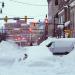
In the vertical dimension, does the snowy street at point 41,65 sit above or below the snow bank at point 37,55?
below

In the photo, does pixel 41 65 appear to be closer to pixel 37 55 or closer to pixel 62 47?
pixel 37 55

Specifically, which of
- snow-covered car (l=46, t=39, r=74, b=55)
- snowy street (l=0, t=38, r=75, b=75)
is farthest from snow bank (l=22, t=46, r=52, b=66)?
snow-covered car (l=46, t=39, r=74, b=55)

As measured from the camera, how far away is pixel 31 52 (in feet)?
47.8

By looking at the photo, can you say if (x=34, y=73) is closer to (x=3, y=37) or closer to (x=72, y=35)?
(x=72, y=35)

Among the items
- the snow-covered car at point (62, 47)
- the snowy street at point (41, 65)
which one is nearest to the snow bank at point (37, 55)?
the snowy street at point (41, 65)

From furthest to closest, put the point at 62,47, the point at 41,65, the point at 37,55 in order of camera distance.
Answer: the point at 62,47 → the point at 37,55 → the point at 41,65

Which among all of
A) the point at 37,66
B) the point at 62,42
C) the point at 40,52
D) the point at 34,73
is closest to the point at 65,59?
the point at 40,52

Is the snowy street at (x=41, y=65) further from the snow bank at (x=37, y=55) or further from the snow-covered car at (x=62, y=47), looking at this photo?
the snow-covered car at (x=62, y=47)

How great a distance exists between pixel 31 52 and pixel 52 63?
7.43ft

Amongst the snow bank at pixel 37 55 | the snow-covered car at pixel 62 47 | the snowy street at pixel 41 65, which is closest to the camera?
the snowy street at pixel 41 65

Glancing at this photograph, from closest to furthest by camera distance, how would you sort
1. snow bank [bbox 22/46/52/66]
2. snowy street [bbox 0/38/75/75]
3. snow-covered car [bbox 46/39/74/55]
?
1. snowy street [bbox 0/38/75/75]
2. snow bank [bbox 22/46/52/66]
3. snow-covered car [bbox 46/39/74/55]

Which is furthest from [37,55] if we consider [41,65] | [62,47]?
[62,47]

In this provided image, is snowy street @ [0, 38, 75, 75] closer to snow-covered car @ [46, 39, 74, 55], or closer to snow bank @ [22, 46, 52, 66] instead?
snow bank @ [22, 46, 52, 66]

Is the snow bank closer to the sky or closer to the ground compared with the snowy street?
closer to the sky
